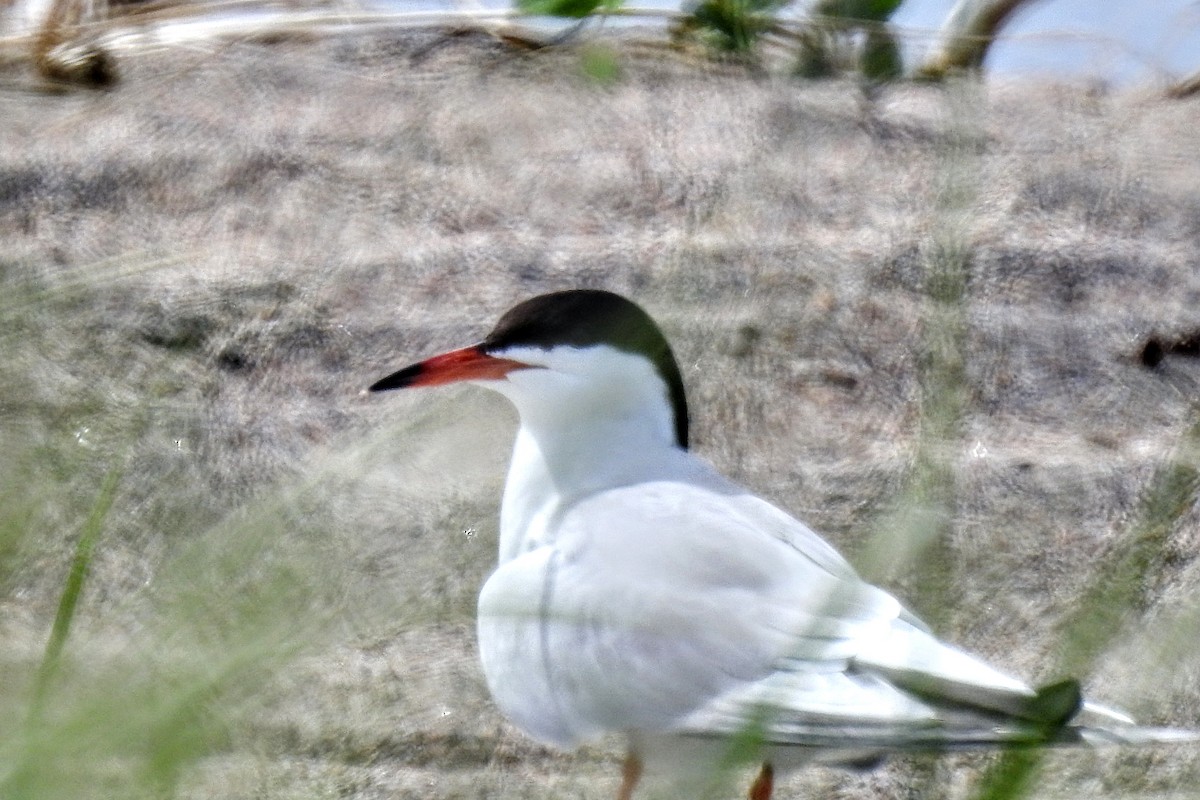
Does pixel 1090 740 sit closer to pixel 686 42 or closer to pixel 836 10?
pixel 836 10

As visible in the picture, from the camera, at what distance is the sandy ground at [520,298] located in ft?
4.94

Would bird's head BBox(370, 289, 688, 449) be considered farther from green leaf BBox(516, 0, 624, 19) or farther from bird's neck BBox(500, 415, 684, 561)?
green leaf BBox(516, 0, 624, 19)

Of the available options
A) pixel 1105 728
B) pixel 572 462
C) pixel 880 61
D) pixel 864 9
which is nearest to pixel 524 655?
pixel 572 462

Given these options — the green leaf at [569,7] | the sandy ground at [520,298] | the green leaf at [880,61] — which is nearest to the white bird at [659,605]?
the sandy ground at [520,298]

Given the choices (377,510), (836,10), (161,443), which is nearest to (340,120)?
(161,443)

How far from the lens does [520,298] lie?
228 cm

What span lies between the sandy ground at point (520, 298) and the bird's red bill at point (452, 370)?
0.11m

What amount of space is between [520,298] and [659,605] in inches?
41.4

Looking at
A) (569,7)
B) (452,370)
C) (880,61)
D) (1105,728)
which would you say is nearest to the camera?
(1105,728)

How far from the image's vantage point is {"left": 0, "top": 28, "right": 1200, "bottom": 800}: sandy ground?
1.51m

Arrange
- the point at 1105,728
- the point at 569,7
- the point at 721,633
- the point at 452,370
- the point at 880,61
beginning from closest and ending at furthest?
1. the point at 1105,728
2. the point at 721,633
3. the point at 452,370
4. the point at 569,7
5. the point at 880,61

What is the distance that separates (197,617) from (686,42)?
6.44ft

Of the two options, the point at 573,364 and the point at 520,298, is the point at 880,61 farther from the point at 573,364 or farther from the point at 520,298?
the point at 573,364

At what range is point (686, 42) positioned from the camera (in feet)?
8.09
